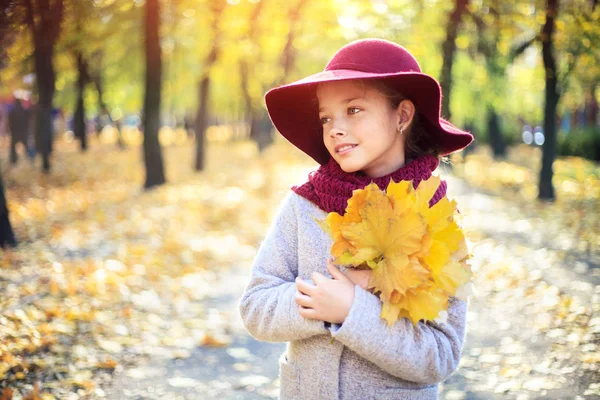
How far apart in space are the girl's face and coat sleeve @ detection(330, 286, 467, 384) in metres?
0.49

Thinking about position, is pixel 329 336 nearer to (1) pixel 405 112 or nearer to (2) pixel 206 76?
(1) pixel 405 112

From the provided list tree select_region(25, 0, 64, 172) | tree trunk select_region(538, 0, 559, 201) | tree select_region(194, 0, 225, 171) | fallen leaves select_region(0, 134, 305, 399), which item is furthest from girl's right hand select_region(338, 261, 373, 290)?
tree select_region(194, 0, 225, 171)

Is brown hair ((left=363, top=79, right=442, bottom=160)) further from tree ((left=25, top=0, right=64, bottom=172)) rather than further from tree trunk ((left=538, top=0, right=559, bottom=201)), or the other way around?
tree trunk ((left=538, top=0, right=559, bottom=201))

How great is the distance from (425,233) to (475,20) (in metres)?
11.2

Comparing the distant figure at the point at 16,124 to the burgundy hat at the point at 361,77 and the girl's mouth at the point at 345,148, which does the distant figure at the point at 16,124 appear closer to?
the burgundy hat at the point at 361,77

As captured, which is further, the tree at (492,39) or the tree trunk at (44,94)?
the tree trunk at (44,94)

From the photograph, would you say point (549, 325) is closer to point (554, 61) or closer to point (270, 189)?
point (554, 61)

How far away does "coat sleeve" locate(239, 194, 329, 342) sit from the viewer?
5.89 ft

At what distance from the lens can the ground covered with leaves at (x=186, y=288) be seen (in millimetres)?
4023

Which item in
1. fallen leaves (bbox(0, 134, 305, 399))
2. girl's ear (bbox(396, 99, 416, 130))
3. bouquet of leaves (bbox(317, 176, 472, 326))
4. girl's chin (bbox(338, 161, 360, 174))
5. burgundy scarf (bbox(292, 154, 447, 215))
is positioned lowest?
fallen leaves (bbox(0, 134, 305, 399))

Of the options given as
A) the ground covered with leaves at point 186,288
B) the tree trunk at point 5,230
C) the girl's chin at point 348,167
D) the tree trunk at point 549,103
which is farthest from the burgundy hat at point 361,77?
the tree trunk at point 549,103

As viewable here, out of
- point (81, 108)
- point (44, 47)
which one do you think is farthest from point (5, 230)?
point (81, 108)

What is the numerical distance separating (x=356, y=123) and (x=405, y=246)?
20.6 inches

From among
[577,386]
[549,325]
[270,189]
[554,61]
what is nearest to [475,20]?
[554,61]
